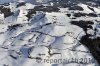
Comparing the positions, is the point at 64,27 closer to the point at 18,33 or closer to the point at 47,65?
the point at 18,33

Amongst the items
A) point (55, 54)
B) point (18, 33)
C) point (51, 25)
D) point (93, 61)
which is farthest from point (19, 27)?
point (93, 61)

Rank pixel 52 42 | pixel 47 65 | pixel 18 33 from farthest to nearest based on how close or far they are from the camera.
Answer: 1. pixel 18 33
2. pixel 52 42
3. pixel 47 65

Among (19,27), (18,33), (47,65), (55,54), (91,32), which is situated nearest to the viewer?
(47,65)

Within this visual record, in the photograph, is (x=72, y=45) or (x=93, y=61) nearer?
(x=93, y=61)

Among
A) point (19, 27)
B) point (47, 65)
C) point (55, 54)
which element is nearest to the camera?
point (47, 65)

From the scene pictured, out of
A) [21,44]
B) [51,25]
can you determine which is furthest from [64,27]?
[21,44]

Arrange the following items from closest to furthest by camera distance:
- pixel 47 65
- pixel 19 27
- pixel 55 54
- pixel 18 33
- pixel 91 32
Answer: pixel 47 65 → pixel 55 54 → pixel 91 32 → pixel 18 33 → pixel 19 27

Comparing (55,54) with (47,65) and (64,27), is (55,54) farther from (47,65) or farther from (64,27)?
(64,27)

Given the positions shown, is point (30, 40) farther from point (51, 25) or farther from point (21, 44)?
point (51, 25)

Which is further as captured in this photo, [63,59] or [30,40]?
[30,40]
